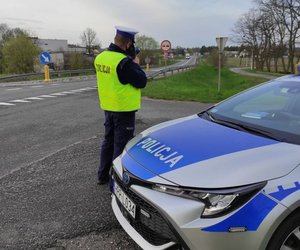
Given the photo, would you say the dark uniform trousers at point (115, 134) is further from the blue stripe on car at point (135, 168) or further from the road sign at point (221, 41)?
the road sign at point (221, 41)

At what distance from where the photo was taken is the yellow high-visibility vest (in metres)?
3.86

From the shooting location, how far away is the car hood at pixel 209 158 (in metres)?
2.30

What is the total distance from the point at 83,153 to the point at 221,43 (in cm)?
983

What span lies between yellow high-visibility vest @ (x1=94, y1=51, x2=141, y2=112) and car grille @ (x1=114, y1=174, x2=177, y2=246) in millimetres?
1413

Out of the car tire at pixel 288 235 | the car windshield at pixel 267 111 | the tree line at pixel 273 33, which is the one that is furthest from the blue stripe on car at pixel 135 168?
the tree line at pixel 273 33

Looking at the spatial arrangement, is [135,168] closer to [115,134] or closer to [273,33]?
[115,134]

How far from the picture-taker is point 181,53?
6093 inches

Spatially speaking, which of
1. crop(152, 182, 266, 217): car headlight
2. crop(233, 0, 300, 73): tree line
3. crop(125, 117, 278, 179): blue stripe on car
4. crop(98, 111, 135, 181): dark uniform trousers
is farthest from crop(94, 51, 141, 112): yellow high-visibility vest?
crop(233, 0, 300, 73): tree line

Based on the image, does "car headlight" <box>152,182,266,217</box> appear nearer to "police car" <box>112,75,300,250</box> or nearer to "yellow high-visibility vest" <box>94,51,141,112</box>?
"police car" <box>112,75,300,250</box>

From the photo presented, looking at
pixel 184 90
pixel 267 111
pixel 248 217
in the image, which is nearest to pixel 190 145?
pixel 248 217

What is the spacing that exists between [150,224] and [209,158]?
63 cm

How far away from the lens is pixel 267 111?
358cm

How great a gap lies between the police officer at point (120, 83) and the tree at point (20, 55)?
4967cm

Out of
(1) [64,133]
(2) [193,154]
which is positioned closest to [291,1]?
(1) [64,133]
